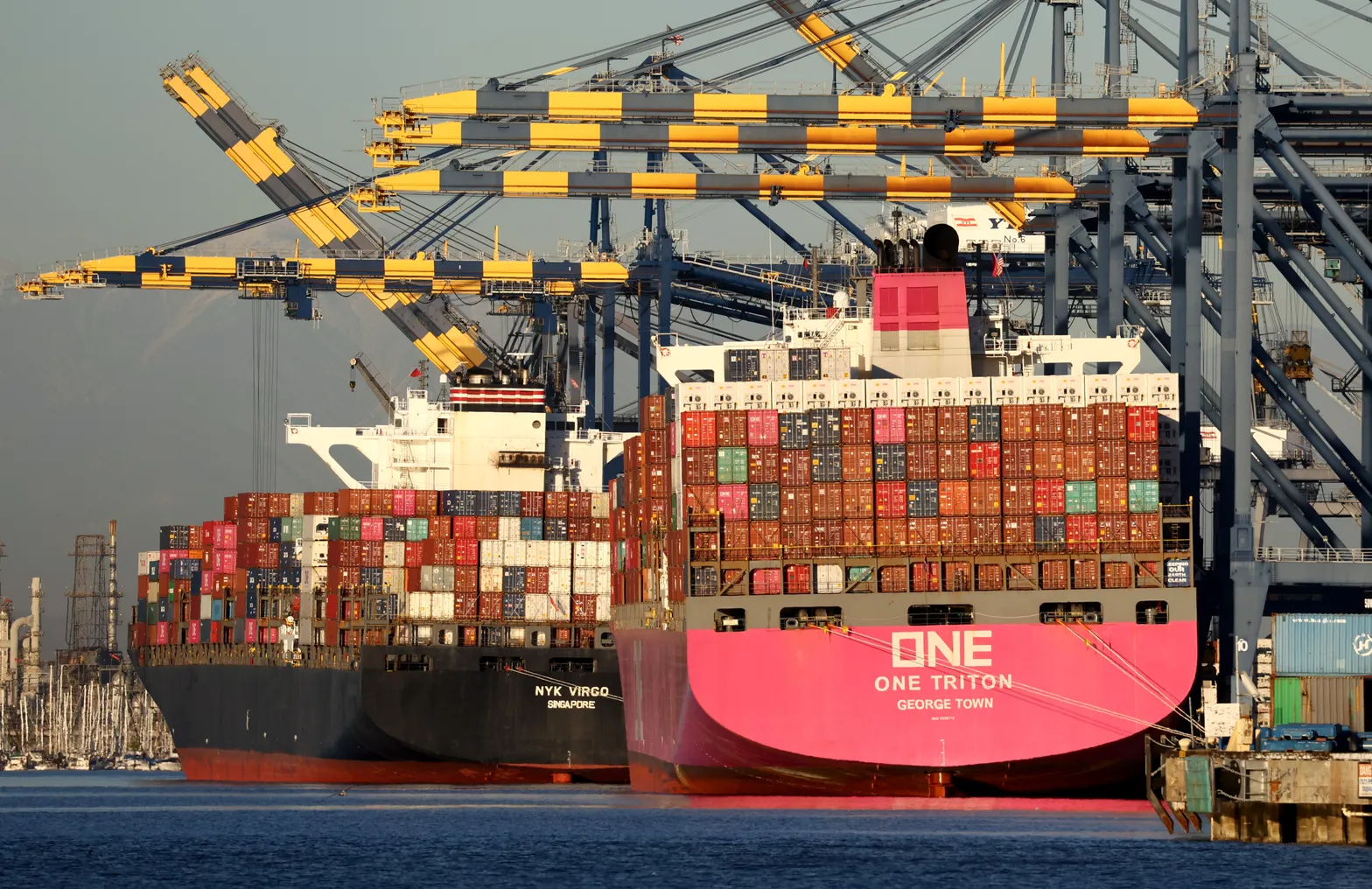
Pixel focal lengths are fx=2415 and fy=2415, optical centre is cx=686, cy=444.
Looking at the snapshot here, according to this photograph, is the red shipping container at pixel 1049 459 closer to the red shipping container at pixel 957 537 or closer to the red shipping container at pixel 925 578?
the red shipping container at pixel 957 537

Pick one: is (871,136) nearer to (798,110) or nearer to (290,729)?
(798,110)

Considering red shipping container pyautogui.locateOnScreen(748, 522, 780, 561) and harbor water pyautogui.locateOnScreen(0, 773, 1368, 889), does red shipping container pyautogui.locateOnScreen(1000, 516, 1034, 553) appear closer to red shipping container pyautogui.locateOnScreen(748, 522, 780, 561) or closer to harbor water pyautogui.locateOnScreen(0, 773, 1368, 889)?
red shipping container pyautogui.locateOnScreen(748, 522, 780, 561)

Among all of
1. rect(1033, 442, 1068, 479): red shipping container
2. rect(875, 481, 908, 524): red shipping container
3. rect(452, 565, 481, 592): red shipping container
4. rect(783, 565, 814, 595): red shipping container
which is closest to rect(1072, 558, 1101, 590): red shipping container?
rect(1033, 442, 1068, 479): red shipping container

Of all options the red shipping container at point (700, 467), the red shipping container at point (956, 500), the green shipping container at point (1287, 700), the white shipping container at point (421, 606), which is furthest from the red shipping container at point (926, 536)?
the white shipping container at point (421, 606)

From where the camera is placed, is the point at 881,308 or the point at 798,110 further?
the point at 881,308

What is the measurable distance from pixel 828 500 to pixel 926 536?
245 centimetres

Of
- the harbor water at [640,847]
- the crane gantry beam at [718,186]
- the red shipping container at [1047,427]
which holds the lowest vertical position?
the harbor water at [640,847]

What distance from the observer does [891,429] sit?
56844 millimetres

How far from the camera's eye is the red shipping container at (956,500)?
56312mm

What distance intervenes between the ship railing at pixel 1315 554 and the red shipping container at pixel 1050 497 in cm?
651

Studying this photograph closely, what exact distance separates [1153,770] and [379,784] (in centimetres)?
3118

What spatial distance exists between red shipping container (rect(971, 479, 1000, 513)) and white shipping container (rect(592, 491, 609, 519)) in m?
19.4

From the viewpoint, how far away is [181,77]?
8206cm

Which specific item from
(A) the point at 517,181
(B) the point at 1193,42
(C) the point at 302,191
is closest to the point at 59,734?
(C) the point at 302,191
